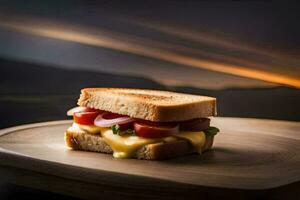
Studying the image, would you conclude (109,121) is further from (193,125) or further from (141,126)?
(193,125)

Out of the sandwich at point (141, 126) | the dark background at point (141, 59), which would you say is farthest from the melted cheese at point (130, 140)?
the dark background at point (141, 59)

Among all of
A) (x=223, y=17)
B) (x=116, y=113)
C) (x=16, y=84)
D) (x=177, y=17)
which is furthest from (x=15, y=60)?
(x=116, y=113)

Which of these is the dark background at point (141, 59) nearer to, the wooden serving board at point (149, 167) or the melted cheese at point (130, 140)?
the wooden serving board at point (149, 167)

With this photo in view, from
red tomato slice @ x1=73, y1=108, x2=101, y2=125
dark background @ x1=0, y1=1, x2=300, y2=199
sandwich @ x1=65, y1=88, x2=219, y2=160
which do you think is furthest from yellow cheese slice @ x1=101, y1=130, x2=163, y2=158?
dark background @ x1=0, y1=1, x2=300, y2=199

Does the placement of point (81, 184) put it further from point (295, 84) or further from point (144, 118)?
point (295, 84)

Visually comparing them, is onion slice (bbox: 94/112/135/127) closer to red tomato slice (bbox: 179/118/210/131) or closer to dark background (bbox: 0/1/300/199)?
red tomato slice (bbox: 179/118/210/131)

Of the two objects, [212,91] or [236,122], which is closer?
[236,122]
